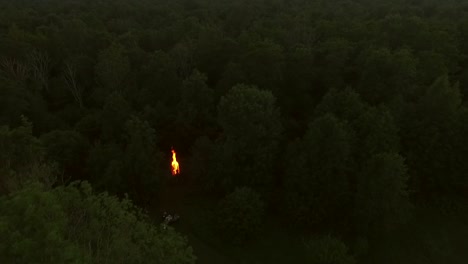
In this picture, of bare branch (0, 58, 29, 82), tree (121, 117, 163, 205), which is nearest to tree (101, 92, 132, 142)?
tree (121, 117, 163, 205)

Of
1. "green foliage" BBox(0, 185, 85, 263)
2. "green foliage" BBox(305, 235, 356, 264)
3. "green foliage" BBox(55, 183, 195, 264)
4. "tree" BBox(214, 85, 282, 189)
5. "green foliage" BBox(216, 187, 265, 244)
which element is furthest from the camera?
"tree" BBox(214, 85, 282, 189)

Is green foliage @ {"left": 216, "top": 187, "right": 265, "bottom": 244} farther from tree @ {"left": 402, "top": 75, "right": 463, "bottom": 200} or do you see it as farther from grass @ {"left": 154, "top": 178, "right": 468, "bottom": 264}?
tree @ {"left": 402, "top": 75, "right": 463, "bottom": 200}

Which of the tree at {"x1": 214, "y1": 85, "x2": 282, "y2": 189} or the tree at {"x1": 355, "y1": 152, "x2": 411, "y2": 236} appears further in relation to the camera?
the tree at {"x1": 214, "y1": 85, "x2": 282, "y2": 189}

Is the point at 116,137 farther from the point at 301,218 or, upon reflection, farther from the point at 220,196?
the point at 301,218

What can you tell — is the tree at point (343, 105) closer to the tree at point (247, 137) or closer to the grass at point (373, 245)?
the tree at point (247, 137)

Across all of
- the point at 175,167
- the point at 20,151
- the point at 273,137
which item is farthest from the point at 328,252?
the point at 20,151
